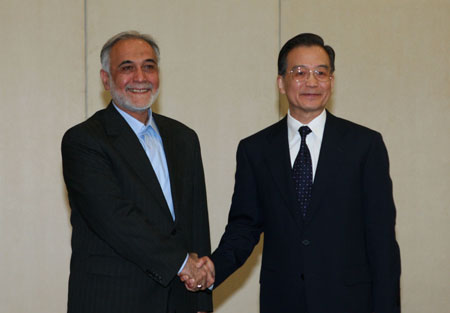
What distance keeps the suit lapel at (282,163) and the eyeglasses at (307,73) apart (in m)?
0.24

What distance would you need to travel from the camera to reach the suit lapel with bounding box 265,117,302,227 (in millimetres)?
2721

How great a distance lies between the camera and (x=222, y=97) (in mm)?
4672

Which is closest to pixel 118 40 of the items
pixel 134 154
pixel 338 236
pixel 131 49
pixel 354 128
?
pixel 131 49

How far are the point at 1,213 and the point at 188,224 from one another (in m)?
2.12

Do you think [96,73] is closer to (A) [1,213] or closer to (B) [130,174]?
(A) [1,213]

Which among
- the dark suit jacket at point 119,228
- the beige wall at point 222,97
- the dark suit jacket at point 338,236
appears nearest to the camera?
the dark suit jacket at point 119,228

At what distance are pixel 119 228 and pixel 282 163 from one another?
801mm

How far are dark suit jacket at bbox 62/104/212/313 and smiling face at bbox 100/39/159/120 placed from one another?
0.15 metres

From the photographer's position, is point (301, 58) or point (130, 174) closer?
point (130, 174)

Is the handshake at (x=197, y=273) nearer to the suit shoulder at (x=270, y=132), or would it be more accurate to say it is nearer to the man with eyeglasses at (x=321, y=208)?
the man with eyeglasses at (x=321, y=208)

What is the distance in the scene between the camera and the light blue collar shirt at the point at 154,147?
2.73 meters

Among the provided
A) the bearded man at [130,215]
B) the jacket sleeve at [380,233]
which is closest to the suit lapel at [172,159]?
the bearded man at [130,215]

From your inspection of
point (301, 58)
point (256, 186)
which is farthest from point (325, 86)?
point (256, 186)

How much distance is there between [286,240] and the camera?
2.72 meters
